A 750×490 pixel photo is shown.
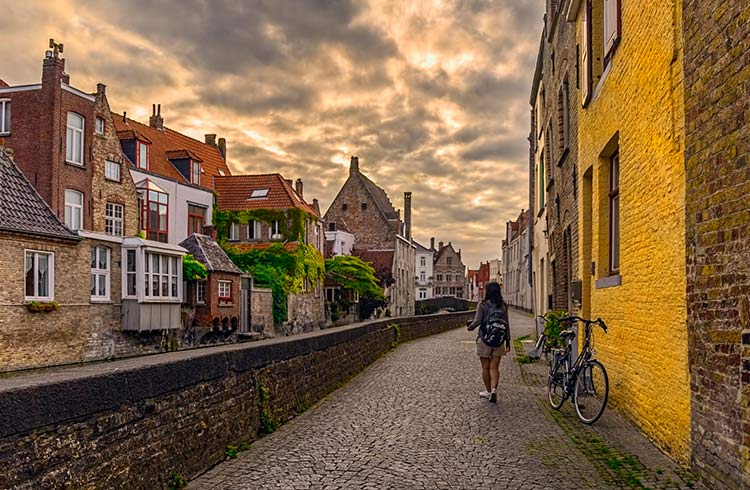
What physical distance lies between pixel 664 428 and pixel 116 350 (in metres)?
25.3

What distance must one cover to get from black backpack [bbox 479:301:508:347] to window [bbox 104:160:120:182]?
2505cm

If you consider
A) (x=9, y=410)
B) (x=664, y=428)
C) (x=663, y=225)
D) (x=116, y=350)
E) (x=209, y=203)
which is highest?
(x=209, y=203)

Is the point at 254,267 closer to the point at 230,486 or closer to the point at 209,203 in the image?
the point at 209,203

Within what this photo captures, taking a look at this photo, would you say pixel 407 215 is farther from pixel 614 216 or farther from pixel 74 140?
pixel 614 216

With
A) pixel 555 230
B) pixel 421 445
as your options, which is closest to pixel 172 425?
pixel 421 445

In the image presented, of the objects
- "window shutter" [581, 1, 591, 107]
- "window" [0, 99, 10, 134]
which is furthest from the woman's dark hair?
"window" [0, 99, 10, 134]

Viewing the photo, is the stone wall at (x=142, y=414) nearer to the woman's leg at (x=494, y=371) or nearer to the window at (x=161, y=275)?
the woman's leg at (x=494, y=371)

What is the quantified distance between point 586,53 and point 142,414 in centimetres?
914

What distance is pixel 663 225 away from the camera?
6750mm

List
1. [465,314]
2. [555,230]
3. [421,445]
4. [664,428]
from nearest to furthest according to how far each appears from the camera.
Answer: [664,428] < [421,445] < [555,230] < [465,314]

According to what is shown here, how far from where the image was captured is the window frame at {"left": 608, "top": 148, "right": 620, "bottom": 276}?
9.92m

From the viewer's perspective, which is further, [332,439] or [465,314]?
[465,314]

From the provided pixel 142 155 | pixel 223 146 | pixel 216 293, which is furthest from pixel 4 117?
pixel 223 146

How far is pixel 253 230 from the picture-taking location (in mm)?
42812
